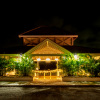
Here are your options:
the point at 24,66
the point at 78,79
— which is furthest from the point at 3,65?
the point at 78,79

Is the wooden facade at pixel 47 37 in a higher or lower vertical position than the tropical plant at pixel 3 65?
higher

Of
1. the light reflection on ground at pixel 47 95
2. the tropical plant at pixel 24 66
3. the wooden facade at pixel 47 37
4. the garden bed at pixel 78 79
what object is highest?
the wooden facade at pixel 47 37

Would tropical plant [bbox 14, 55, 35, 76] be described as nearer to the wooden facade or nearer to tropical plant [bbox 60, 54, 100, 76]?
tropical plant [bbox 60, 54, 100, 76]

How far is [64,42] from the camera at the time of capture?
20.3 m

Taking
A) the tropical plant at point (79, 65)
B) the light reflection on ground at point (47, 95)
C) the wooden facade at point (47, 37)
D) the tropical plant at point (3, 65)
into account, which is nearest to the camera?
the light reflection on ground at point (47, 95)

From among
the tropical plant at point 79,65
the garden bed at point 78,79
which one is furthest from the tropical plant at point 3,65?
the garden bed at point 78,79

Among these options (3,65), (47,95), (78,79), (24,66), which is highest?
(3,65)

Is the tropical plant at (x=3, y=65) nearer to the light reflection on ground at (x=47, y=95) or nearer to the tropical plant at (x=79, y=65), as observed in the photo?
the light reflection on ground at (x=47, y=95)

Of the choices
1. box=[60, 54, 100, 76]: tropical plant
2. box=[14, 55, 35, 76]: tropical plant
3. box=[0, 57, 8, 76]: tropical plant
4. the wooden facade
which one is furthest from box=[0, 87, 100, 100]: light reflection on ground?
the wooden facade

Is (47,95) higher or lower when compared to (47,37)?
lower

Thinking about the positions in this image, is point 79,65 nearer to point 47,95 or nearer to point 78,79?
point 78,79

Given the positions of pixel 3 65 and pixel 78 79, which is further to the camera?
pixel 3 65

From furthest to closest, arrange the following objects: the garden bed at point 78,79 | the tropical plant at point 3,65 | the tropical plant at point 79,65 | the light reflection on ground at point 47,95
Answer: the tropical plant at point 3,65
the tropical plant at point 79,65
the garden bed at point 78,79
the light reflection on ground at point 47,95

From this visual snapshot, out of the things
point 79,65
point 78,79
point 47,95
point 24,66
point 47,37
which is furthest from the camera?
point 47,37
